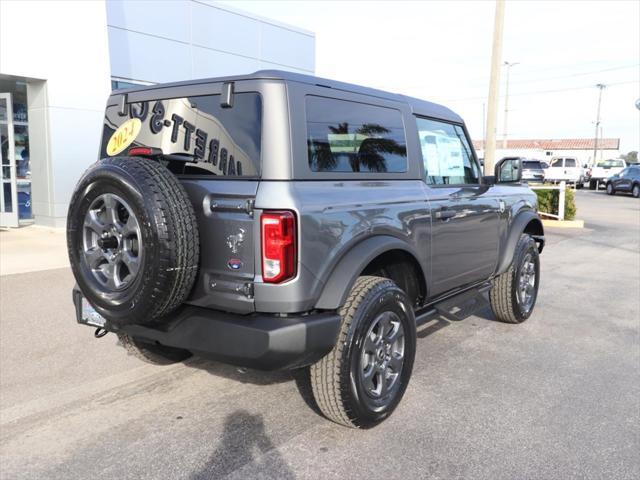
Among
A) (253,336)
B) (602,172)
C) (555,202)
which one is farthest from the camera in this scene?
(602,172)

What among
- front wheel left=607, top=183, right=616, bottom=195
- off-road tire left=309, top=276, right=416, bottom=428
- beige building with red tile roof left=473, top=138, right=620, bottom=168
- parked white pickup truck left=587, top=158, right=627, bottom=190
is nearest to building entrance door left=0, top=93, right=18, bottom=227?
off-road tire left=309, top=276, right=416, bottom=428

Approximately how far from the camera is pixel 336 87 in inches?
138

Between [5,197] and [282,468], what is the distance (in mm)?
10966

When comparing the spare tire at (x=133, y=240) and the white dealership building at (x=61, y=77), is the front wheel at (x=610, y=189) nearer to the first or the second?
the white dealership building at (x=61, y=77)

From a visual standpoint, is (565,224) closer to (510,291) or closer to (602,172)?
(510,291)

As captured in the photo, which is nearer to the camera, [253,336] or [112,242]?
[253,336]

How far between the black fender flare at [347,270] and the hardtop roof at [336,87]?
0.98m

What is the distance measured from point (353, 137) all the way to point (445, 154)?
1.32 meters

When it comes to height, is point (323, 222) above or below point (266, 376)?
above

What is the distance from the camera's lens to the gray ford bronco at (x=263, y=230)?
2.90 metres

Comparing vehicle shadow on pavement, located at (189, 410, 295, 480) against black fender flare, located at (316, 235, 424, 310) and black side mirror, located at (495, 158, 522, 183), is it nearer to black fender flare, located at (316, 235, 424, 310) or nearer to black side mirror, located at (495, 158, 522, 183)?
black fender flare, located at (316, 235, 424, 310)

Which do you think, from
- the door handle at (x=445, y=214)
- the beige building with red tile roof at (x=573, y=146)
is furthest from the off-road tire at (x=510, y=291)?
the beige building with red tile roof at (x=573, y=146)

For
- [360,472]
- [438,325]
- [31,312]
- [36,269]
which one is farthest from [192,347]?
[36,269]

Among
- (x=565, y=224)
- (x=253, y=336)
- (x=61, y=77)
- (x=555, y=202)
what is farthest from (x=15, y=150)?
Result: (x=555, y=202)
